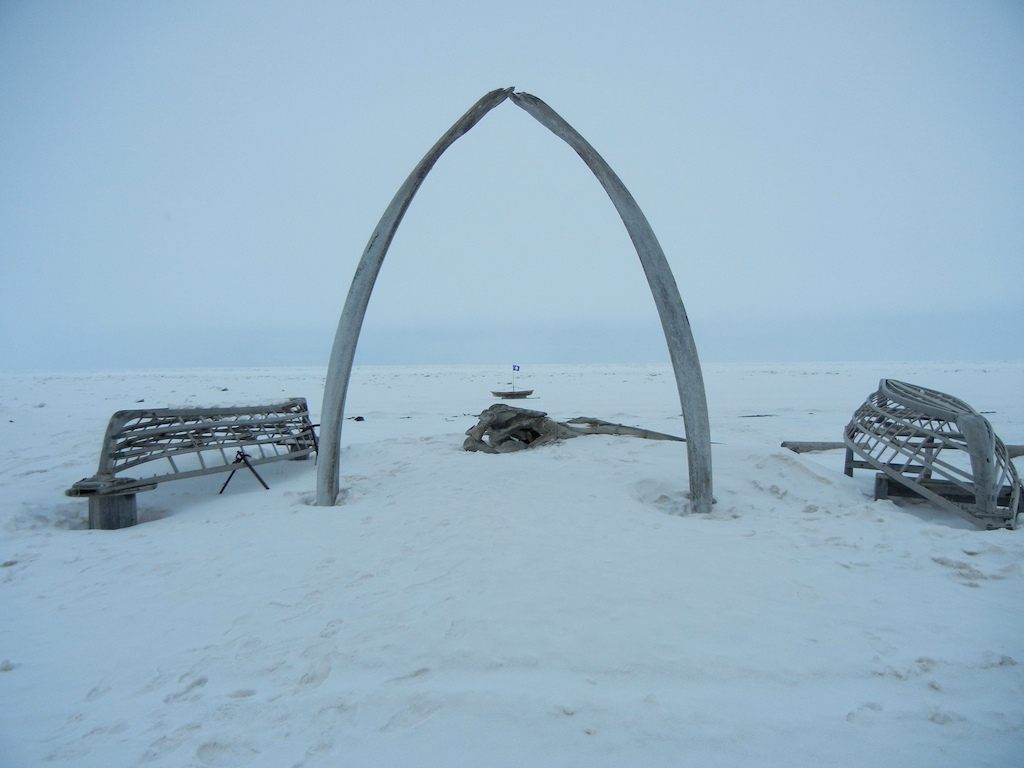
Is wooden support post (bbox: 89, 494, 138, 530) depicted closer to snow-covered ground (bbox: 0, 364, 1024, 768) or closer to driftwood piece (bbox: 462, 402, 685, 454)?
snow-covered ground (bbox: 0, 364, 1024, 768)

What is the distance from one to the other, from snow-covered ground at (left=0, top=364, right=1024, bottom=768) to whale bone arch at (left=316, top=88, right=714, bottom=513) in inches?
22.2

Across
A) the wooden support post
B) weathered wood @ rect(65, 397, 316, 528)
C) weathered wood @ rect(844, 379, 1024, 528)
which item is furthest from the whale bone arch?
weathered wood @ rect(844, 379, 1024, 528)

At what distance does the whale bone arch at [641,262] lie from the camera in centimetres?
598

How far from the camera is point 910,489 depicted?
6691mm

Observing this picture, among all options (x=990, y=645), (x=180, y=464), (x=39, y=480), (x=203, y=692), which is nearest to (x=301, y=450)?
(x=180, y=464)

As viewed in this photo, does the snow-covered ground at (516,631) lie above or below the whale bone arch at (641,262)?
below

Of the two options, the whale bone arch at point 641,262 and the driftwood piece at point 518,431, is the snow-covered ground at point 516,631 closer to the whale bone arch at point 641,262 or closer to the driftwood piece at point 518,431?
the whale bone arch at point 641,262

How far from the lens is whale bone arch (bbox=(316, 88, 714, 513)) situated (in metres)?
5.98

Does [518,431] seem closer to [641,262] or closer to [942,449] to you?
[641,262]

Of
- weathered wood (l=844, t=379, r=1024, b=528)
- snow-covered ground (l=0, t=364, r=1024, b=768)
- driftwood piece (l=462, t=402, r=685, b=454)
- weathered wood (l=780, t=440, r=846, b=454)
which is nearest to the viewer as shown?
snow-covered ground (l=0, t=364, r=1024, b=768)

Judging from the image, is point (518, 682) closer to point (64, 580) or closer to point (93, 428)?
point (64, 580)

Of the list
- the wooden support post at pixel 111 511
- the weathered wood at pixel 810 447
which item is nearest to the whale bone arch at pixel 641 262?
the wooden support post at pixel 111 511

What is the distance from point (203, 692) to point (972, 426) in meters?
7.55

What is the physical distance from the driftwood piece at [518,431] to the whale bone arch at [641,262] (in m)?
3.07
